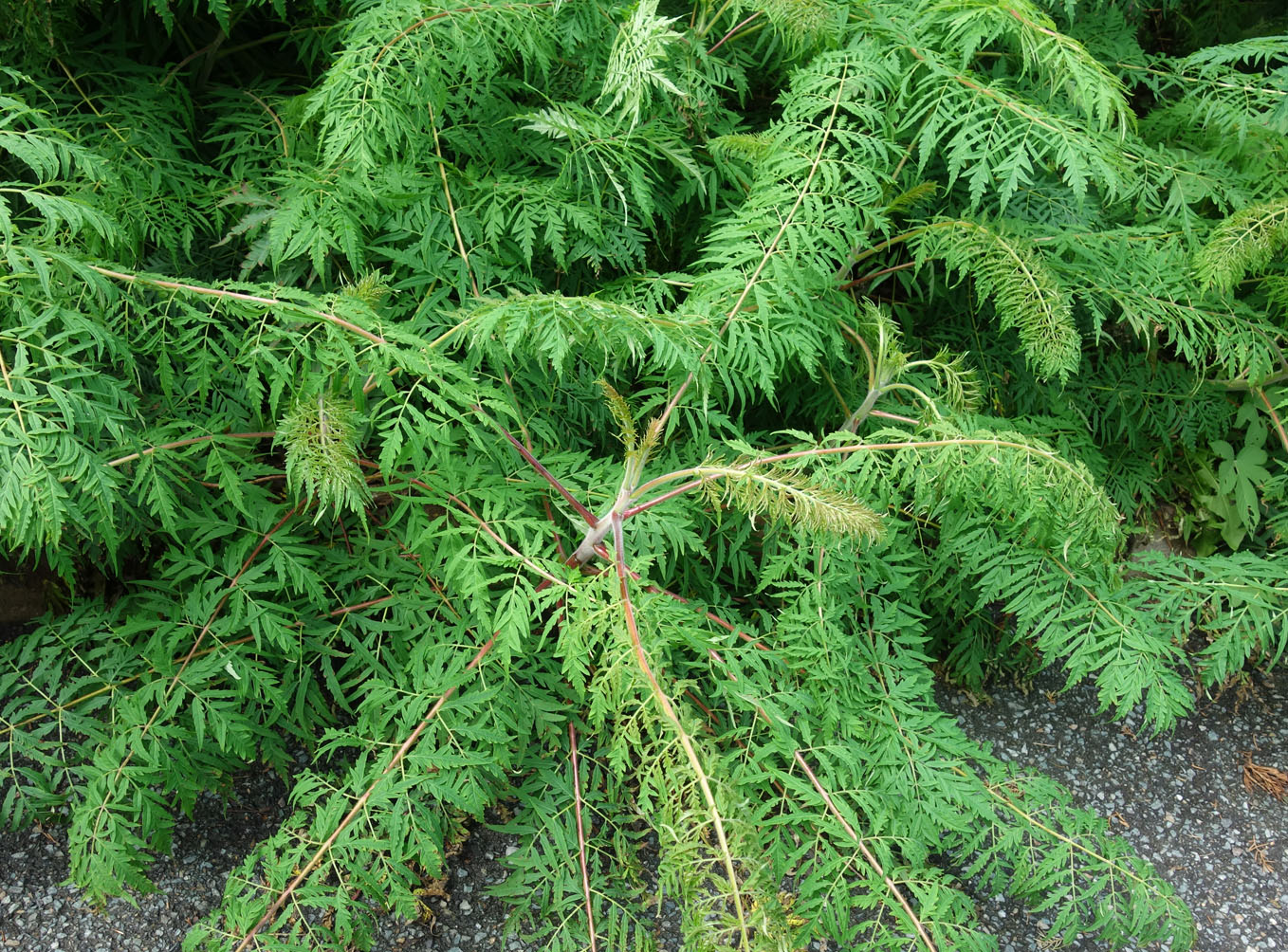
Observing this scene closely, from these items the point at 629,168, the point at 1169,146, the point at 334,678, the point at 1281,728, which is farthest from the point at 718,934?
the point at 1169,146

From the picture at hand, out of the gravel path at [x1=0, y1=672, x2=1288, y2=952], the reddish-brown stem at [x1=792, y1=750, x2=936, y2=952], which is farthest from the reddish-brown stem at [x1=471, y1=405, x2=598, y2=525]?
the gravel path at [x1=0, y1=672, x2=1288, y2=952]

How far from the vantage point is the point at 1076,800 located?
2.37 meters

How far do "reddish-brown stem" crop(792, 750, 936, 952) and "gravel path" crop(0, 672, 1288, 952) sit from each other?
43 cm

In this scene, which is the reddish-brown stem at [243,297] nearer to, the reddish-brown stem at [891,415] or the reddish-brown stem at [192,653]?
the reddish-brown stem at [192,653]

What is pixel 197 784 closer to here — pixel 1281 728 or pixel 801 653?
pixel 801 653

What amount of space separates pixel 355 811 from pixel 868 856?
0.85 metres

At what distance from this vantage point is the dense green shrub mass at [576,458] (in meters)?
1.64

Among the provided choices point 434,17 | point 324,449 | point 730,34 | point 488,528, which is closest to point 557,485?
point 488,528

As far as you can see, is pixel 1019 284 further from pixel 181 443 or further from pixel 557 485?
pixel 181 443

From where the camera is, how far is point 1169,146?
9.82ft

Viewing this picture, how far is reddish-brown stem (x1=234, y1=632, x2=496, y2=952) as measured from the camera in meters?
1.63

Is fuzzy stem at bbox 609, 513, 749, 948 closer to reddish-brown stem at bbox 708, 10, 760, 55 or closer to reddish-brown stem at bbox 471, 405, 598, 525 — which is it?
reddish-brown stem at bbox 471, 405, 598, 525

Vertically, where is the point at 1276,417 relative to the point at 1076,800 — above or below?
above

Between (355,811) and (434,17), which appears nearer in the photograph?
(355,811)
